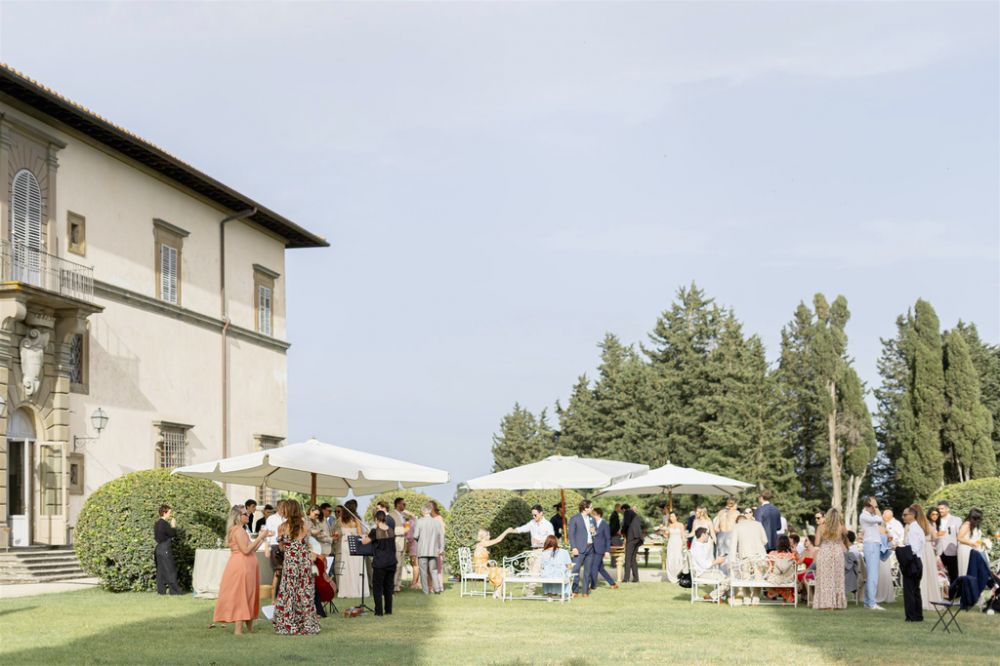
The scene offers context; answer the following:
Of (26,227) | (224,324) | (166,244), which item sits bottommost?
(224,324)

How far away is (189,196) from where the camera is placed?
31531 mm

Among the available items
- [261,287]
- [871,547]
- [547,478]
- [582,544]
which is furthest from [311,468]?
[261,287]

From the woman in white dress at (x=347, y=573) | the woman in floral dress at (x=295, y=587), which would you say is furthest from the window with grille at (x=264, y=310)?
the woman in floral dress at (x=295, y=587)

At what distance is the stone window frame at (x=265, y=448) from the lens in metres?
34.4

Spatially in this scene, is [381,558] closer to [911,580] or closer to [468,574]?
[468,574]

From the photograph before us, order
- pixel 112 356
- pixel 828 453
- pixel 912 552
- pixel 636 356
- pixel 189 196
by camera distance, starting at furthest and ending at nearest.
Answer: pixel 636 356 → pixel 828 453 → pixel 189 196 → pixel 112 356 → pixel 912 552

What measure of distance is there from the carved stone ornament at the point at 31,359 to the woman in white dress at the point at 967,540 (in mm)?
17686

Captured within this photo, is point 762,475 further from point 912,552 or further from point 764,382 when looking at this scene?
point 912,552

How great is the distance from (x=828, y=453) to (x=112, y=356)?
4862 centimetres

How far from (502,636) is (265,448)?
22.7 metres

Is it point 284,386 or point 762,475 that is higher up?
point 284,386

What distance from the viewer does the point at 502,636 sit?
1345 centimetres

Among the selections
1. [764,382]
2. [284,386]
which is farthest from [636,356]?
[284,386]

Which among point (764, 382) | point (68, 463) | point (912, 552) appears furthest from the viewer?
point (764, 382)
